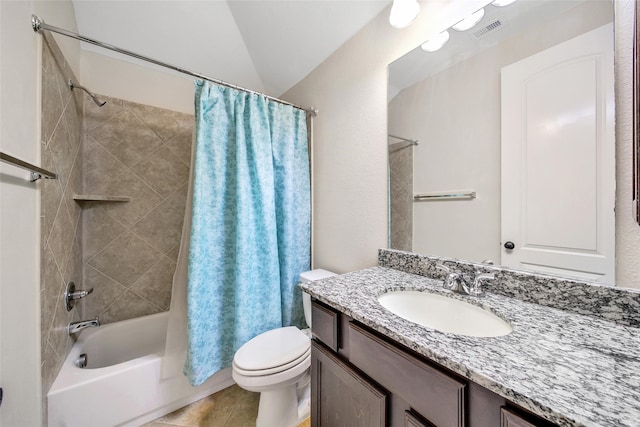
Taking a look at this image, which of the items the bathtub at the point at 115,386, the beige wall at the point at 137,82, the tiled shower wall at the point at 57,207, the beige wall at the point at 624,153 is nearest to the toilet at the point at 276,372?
the bathtub at the point at 115,386

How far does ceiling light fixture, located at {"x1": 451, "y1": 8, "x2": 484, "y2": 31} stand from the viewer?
0.90 m

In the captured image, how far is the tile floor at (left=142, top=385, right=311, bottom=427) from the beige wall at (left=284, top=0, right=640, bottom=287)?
3.13 feet

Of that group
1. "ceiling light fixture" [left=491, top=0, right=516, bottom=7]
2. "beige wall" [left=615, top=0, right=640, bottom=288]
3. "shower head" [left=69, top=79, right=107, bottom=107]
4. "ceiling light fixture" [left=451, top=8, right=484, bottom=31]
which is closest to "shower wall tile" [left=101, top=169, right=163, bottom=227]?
"shower head" [left=69, top=79, right=107, bottom=107]

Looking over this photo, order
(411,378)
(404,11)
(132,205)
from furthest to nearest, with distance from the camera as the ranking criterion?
(132,205), (404,11), (411,378)

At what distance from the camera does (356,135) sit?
1.40m

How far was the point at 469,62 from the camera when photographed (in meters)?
0.97

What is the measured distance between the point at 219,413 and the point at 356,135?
185 cm

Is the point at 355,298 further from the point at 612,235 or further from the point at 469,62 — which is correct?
the point at 469,62

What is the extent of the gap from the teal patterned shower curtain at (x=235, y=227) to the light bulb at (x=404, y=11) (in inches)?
33.7

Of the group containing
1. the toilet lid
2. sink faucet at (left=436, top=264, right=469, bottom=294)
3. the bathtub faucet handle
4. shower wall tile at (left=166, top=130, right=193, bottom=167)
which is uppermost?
shower wall tile at (left=166, top=130, right=193, bottom=167)

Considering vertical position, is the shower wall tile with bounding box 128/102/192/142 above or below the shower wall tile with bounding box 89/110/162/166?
above

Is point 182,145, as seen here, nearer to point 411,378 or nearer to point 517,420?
point 411,378

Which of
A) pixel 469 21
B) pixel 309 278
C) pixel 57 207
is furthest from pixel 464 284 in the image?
pixel 57 207

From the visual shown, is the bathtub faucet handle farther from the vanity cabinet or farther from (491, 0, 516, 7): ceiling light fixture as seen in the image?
(491, 0, 516, 7): ceiling light fixture
